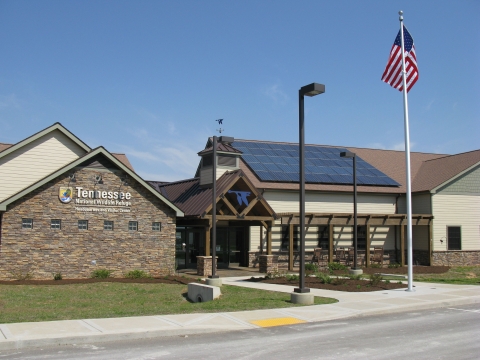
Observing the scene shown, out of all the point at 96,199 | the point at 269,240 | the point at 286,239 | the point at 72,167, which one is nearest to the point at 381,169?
the point at 286,239

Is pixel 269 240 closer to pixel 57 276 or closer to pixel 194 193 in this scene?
pixel 194 193

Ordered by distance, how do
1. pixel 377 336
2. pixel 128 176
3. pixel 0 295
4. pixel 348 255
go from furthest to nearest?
pixel 348 255 < pixel 128 176 < pixel 0 295 < pixel 377 336

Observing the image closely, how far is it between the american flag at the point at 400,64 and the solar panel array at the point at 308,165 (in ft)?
42.5

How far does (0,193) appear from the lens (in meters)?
25.6

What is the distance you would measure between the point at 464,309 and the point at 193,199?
53.8 feet

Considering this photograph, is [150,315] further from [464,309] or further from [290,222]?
[290,222]

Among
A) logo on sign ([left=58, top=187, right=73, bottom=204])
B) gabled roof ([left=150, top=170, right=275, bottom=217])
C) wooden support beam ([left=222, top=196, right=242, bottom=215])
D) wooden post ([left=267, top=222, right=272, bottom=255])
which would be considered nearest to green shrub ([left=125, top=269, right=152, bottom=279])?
gabled roof ([left=150, top=170, right=275, bottom=217])

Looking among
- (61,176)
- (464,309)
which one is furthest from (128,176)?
(464,309)

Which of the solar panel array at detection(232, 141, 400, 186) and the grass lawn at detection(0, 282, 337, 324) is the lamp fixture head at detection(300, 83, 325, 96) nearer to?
the grass lawn at detection(0, 282, 337, 324)

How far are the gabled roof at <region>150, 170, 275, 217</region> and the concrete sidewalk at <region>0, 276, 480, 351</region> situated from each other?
31.5ft

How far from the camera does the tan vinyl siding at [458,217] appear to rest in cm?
3453

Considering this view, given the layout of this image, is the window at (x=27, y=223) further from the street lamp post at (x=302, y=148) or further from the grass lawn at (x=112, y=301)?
the street lamp post at (x=302, y=148)

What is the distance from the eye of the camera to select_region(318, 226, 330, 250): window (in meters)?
33.1

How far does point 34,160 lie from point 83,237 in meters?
5.79
